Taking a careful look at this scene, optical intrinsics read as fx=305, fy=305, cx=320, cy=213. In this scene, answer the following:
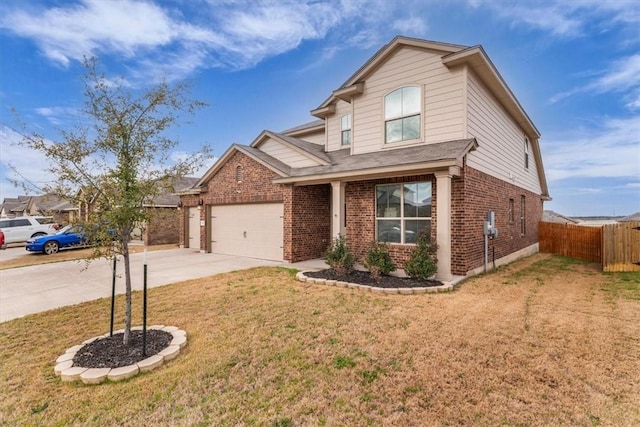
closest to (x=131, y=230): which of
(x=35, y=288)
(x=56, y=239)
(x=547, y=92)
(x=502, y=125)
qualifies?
(x=35, y=288)

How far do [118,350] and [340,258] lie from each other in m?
5.35

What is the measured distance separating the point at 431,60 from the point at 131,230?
8.72 metres

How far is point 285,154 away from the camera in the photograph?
40.1ft

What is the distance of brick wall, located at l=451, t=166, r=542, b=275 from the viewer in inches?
310

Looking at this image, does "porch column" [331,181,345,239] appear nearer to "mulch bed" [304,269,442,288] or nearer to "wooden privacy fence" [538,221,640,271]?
"mulch bed" [304,269,442,288]

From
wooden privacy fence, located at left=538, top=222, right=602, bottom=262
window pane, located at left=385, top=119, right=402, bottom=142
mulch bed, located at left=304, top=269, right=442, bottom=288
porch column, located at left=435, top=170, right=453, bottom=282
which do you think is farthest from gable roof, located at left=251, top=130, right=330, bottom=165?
wooden privacy fence, located at left=538, top=222, right=602, bottom=262

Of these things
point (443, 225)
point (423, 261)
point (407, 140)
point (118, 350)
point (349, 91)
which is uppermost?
point (349, 91)

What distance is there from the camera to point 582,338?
4.24 m

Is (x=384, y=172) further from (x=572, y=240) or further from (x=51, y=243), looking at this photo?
(x=51, y=243)

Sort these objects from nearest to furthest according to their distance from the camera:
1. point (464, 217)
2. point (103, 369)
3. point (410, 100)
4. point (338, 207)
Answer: point (103, 369) < point (464, 217) < point (410, 100) < point (338, 207)

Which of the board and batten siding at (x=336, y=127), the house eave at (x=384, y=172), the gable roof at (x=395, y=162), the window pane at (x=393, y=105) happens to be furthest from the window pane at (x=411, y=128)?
the board and batten siding at (x=336, y=127)

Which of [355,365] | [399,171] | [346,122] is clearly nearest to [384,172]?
A: [399,171]

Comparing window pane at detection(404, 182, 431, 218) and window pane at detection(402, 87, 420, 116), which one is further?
window pane at detection(402, 87, 420, 116)

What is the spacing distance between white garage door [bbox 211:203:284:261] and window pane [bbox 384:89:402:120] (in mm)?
4927
